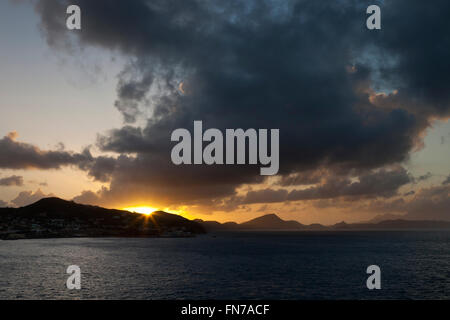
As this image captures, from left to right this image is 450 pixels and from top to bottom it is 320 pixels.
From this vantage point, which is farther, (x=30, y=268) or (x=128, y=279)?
(x=30, y=268)

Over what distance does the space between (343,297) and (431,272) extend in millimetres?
46067

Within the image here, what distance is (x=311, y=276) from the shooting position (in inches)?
3147

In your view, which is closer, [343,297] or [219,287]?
[343,297]

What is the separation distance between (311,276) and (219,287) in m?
27.4

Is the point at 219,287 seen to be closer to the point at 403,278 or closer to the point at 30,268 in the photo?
the point at 403,278
